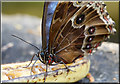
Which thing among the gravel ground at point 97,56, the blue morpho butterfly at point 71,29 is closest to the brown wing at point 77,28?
the blue morpho butterfly at point 71,29

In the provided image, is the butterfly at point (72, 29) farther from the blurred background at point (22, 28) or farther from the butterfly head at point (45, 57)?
the blurred background at point (22, 28)

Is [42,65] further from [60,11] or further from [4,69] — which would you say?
[60,11]

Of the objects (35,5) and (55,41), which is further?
(35,5)

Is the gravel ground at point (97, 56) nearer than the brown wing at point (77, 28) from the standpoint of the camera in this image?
No

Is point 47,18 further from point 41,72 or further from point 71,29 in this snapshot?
point 41,72

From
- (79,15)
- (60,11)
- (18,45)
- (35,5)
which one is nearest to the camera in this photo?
(60,11)

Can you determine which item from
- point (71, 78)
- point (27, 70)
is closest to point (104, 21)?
point (71, 78)

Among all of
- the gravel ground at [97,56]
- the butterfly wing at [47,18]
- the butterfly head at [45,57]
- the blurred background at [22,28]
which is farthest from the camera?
the blurred background at [22,28]
